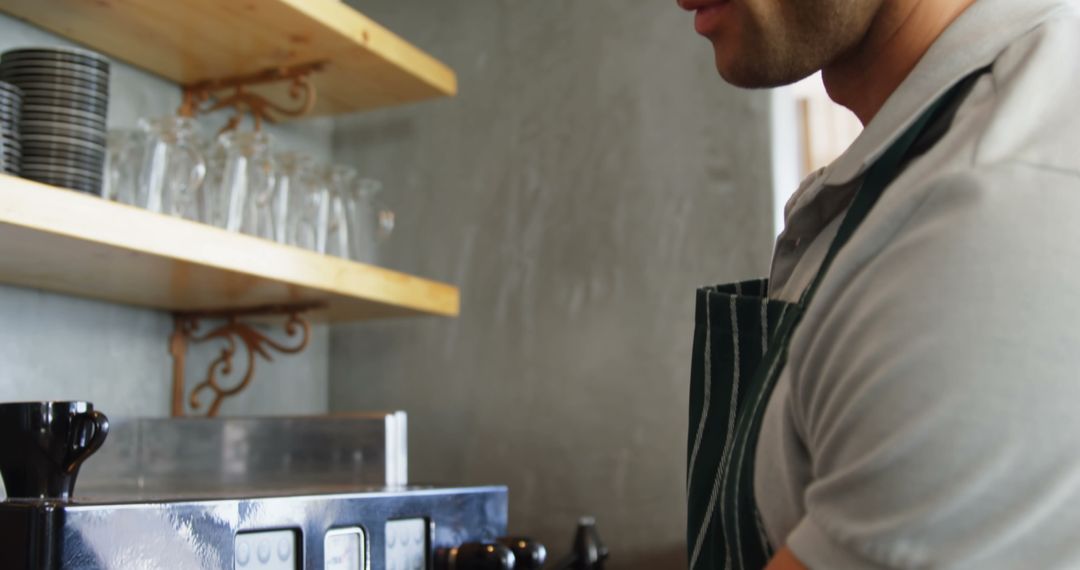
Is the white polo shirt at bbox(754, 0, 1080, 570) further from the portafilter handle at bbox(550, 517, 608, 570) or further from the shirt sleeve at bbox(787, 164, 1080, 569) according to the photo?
the portafilter handle at bbox(550, 517, 608, 570)

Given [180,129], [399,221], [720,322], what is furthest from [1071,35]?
[399,221]

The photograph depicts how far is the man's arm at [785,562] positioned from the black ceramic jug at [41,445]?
2.43 ft

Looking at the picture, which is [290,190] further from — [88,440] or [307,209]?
[88,440]

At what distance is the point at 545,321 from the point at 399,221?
38 centimetres

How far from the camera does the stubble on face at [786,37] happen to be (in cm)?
74

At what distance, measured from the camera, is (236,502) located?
110 cm

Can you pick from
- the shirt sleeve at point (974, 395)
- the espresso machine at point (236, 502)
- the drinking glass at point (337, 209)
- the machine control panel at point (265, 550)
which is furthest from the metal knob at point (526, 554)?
the shirt sleeve at point (974, 395)

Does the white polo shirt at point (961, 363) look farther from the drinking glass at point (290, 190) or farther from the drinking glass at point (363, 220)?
the drinking glass at point (363, 220)

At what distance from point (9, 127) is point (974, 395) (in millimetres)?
1113

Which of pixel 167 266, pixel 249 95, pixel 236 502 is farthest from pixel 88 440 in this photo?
pixel 249 95

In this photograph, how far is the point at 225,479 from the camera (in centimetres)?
162

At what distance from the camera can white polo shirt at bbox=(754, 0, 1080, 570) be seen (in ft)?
1.60

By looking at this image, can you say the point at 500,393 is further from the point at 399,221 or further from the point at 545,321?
the point at 399,221

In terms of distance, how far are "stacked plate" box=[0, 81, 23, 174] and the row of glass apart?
17 cm
